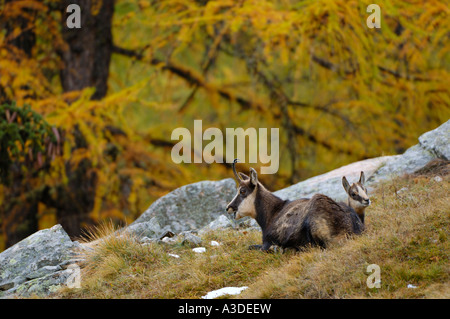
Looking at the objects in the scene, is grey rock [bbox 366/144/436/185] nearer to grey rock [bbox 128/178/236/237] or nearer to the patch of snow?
grey rock [bbox 128/178/236/237]

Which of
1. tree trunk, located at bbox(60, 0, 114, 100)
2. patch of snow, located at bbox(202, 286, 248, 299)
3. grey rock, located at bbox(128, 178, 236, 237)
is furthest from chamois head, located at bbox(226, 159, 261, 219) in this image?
tree trunk, located at bbox(60, 0, 114, 100)

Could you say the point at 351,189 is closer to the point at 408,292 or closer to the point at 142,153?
the point at 408,292

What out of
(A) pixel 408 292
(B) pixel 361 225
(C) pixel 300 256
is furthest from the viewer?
(B) pixel 361 225

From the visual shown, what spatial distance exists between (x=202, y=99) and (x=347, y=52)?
4261 mm

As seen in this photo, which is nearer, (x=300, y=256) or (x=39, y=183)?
(x=300, y=256)

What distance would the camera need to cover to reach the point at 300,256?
6828 millimetres

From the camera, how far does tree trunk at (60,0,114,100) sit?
1694cm

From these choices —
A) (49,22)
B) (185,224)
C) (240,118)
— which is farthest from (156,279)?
(49,22)

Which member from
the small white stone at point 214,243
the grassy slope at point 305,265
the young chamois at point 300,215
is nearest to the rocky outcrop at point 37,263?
the grassy slope at point 305,265

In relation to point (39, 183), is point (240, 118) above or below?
above

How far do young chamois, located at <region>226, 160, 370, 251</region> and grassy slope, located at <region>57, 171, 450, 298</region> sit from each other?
0.22 m

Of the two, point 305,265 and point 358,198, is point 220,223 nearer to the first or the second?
point 358,198

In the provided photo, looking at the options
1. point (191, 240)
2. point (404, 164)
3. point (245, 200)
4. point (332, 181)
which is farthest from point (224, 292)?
point (404, 164)

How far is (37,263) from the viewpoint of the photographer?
8.23m
